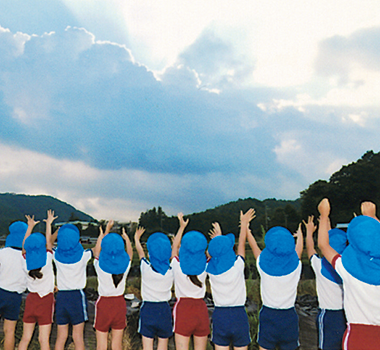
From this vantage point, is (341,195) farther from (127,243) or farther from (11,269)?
(11,269)

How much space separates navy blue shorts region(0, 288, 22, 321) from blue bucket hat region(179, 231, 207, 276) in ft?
9.40

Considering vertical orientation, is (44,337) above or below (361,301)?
below

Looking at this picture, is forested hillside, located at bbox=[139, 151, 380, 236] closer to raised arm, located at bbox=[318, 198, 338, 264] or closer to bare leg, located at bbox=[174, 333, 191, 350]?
bare leg, located at bbox=[174, 333, 191, 350]

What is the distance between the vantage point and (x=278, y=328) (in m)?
4.25

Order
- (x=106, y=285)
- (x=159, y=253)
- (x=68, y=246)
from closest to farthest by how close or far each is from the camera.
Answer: (x=159, y=253) → (x=106, y=285) → (x=68, y=246)

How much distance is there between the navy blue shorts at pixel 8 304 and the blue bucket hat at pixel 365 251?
4855 mm

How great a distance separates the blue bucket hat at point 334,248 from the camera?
4262 mm

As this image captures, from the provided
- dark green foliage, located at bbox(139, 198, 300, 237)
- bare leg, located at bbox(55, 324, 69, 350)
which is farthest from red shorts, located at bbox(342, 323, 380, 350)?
dark green foliage, located at bbox(139, 198, 300, 237)

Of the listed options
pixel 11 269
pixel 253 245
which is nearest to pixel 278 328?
pixel 253 245

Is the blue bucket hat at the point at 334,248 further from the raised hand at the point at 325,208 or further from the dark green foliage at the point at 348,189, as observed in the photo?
the dark green foliage at the point at 348,189

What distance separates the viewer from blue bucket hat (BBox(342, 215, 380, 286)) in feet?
9.29

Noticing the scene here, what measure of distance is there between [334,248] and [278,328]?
48.0 inches

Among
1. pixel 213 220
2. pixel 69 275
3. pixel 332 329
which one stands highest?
pixel 213 220

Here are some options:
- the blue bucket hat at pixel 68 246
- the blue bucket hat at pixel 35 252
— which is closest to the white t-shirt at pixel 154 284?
the blue bucket hat at pixel 68 246
